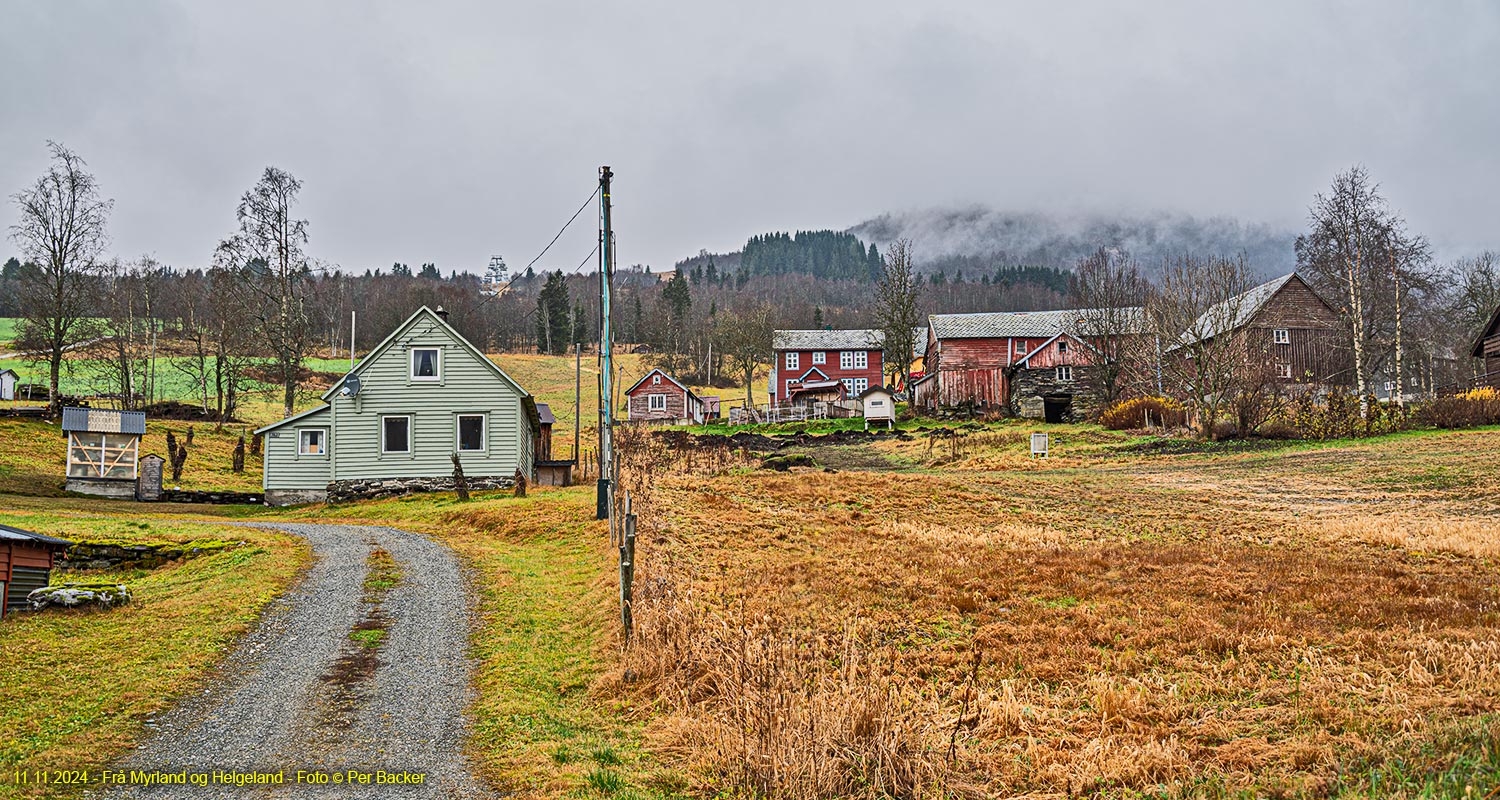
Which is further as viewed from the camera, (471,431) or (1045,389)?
(1045,389)

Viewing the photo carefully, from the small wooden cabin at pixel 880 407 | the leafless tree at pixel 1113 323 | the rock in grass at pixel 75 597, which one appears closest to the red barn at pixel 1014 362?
the leafless tree at pixel 1113 323

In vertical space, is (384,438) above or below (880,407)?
below

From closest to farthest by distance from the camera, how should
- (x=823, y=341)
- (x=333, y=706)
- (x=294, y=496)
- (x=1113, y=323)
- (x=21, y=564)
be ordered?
(x=333, y=706)
(x=21, y=564)
(x=294, y=496)
(x=1113, y=323)
(x=823, y=341)

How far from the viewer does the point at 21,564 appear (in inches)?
508

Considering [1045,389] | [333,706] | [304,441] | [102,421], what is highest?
[1045,389]

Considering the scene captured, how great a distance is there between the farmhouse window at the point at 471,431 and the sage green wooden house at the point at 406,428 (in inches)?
1.5

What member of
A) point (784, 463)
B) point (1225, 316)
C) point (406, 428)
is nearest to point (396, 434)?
point (406, 428)

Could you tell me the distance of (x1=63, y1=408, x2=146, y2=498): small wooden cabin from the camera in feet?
107

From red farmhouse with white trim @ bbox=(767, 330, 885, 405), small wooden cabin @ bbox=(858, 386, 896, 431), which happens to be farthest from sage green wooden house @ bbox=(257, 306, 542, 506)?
red farmhouse with white trim @ bbox=(767, 330, 885, 405)

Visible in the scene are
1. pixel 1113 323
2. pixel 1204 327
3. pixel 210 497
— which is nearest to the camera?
pixel 210 497

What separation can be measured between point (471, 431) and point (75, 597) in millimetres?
20366

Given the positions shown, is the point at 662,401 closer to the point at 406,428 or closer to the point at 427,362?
the point at 427,362

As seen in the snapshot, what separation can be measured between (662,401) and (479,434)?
3914 cm

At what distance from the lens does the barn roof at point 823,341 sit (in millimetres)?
80875
